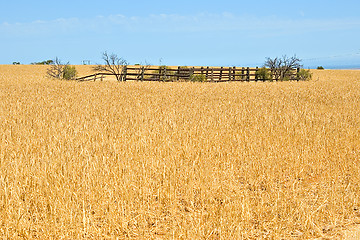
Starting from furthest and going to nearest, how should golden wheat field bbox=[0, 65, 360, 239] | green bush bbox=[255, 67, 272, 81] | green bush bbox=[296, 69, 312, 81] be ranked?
green bush bbox=[296, 69, 312, 81] → green bush bbox=[255, 67, 272, 81] → golden wheat field bbox=[0, 65, 360, 239]

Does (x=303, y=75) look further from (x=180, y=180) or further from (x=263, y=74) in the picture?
(x=180, y=180)

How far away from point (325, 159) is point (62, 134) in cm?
546

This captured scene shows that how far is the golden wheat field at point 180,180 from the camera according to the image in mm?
3840

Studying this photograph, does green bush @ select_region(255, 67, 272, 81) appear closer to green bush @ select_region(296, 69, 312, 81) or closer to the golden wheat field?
green bush @ select_region(296, 69, 312, 81)

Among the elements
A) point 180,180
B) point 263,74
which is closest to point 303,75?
point 263,74

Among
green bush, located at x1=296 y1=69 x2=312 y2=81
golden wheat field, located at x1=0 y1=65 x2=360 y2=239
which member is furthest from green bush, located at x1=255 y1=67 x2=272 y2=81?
golden wheat field, located at x1=0 y1=65 x2=360 y2=239

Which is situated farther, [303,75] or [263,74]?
[303,75]

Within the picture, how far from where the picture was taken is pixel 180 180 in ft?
16.7

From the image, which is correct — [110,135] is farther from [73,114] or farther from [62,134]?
[73,114]

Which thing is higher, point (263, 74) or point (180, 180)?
point (263, 74)

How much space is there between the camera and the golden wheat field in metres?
3.84

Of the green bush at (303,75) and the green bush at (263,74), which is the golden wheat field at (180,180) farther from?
the green bush at (303,75)

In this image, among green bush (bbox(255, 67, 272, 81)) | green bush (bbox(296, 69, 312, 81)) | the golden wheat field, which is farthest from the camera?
green bush (bbox(296, 69, 312, 81))

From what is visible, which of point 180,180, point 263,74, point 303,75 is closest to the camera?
point 180,180
